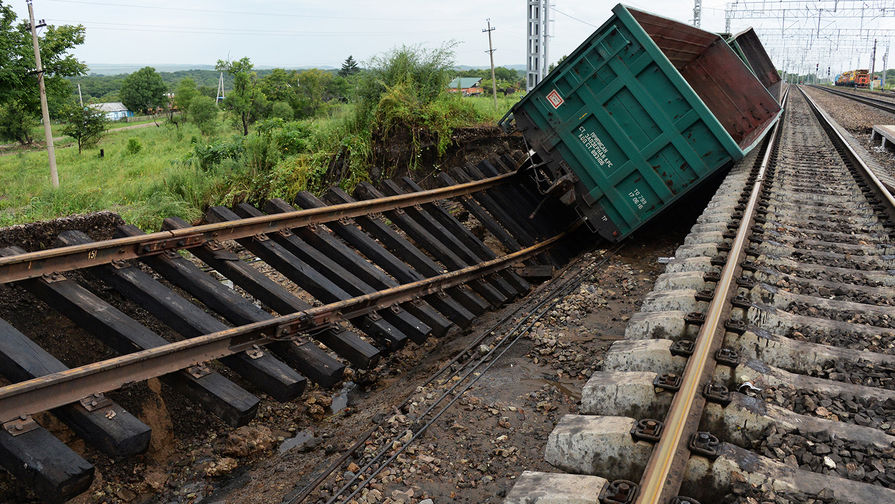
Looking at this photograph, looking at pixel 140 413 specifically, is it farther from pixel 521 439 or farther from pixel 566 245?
pixel 566 245

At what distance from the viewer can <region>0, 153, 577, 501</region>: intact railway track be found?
10.1 feet

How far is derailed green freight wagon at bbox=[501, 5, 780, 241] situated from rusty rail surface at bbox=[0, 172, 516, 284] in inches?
108

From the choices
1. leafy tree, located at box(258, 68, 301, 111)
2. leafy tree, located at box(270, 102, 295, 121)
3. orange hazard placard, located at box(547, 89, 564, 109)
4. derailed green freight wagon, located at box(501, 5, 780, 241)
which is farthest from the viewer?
leafy tree, located at box(258, 68, 301, 111)

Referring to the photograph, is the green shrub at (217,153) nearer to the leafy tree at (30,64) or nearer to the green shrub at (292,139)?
the green shrub at (292,139)

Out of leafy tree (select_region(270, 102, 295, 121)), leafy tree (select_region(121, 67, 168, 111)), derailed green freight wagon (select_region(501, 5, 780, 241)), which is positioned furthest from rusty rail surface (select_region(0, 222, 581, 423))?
leafy tree (select_region(121, 67, 168, 111))

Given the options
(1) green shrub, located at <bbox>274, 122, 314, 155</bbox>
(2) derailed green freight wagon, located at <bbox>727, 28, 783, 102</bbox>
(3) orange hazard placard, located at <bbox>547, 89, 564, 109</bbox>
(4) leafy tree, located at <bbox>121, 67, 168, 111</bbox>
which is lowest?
(1) green shrub, located at <bbox>274, 122, 314, 155</bbox>

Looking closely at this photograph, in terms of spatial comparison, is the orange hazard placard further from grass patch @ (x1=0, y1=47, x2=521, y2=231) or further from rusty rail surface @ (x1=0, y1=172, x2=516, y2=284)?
grass patch @ (x1=0, y1=47, x2=521, y2=231)

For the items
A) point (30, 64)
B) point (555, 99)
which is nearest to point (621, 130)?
point (555, 99)

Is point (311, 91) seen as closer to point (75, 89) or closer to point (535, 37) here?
point (75, 89)

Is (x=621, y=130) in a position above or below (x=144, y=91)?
below

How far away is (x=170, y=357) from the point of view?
3.63 meters

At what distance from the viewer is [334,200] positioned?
6180 mm

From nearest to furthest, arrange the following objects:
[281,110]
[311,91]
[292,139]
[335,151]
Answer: [335,151] < [292,139] < [281,110] < [311,91]

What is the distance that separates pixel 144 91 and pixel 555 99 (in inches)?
3880
